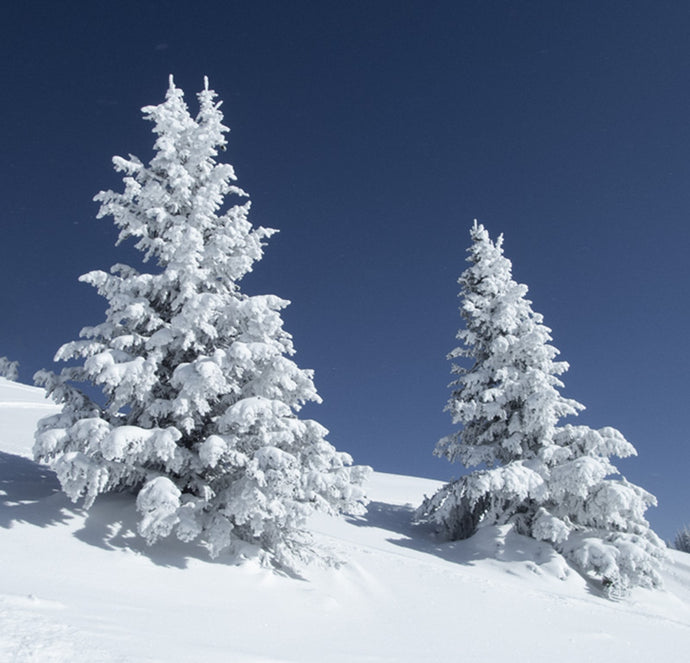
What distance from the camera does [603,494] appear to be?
597 inches

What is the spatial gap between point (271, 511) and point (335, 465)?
1811mm

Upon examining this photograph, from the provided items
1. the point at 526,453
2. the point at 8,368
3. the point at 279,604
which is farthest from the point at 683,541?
the point at 8,368

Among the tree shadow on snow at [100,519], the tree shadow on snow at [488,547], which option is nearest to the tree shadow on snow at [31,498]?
the tree shadow on snow at [100,519]

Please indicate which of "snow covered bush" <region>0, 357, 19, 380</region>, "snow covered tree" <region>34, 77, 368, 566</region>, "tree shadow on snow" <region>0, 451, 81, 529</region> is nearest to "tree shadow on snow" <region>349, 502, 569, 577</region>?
"snow covered tree" <region>34, 77, 368, 566</region>

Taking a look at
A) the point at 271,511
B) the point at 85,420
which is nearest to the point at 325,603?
the point at 271,511

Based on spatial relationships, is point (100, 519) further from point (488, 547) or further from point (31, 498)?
point (488, 547)

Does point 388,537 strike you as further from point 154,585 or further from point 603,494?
point 154,585

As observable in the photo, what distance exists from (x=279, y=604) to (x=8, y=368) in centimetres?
5800

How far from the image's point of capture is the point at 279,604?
8492 millimetres

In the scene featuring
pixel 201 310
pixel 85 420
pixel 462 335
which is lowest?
pixel 85 420

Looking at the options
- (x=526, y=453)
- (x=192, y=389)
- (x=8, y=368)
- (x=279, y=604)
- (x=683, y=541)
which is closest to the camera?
(x=279, y=604)

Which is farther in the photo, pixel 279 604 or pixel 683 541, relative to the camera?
pixel 683 541

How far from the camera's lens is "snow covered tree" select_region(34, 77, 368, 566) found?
9211mm

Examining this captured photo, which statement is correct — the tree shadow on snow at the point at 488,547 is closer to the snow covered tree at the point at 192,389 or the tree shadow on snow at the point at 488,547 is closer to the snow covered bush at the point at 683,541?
the snow covered tree at the point at 192,389
